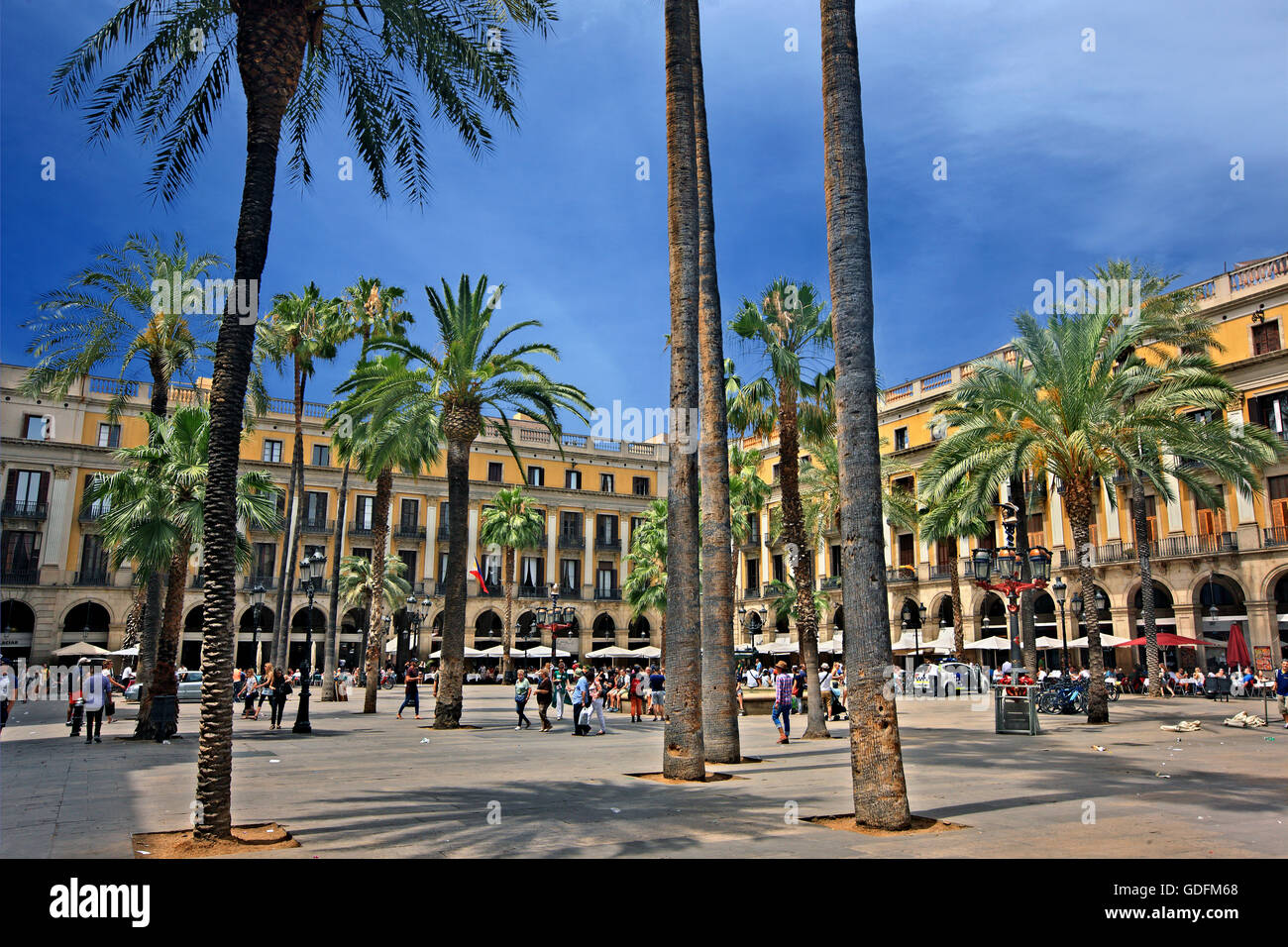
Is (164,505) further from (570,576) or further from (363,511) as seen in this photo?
(570,576)

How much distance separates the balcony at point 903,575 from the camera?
51781 mm

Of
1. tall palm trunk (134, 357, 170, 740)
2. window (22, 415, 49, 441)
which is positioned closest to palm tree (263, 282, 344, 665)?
tall palm trunk (134, 357, 170, 740)

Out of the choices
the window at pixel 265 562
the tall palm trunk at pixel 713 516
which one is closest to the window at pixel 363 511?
the window at pixel 265 562

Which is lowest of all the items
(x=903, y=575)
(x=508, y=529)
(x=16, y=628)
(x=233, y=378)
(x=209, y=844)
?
(x=209, y=844)

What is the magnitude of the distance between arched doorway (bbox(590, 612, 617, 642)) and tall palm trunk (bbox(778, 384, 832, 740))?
1853 inches

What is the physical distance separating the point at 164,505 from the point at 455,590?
6557 millimetres

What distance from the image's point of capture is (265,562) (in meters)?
56.8

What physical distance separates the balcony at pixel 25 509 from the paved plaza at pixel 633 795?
113 ft

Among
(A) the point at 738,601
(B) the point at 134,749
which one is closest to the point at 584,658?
(A) the point at 738,601

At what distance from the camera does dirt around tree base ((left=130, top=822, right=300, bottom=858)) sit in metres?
7.63

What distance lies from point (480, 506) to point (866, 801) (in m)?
56.6

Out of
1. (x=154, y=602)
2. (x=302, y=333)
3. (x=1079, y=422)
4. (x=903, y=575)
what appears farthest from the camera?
(x=903, y=575)

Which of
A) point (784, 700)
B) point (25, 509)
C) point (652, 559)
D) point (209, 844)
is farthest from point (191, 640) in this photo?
point (209, 844)
